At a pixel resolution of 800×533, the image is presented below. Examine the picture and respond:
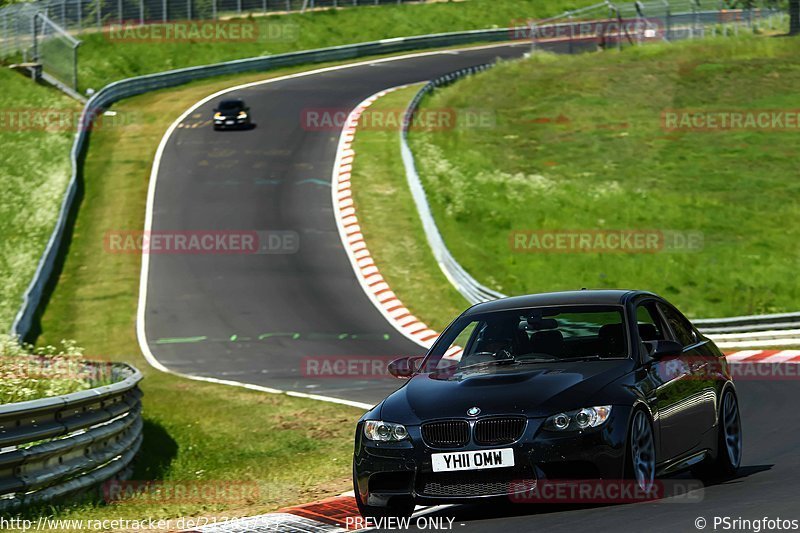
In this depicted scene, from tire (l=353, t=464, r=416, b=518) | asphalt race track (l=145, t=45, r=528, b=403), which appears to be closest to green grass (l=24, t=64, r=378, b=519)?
asphalt race track (l=145, t=45, r=528, b=403)

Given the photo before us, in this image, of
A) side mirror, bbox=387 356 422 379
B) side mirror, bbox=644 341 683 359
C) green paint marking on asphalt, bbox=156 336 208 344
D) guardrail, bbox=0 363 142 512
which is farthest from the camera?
green paint marking on asphalt, bbox=156 336 208 344

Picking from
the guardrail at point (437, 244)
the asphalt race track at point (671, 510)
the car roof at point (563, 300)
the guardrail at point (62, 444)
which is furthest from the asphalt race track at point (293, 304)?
the guardrail at point (62, 444)

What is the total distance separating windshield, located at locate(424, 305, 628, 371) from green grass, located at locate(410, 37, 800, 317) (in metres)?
19.9

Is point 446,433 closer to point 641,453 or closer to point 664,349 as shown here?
point 641,453

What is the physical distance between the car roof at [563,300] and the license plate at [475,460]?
1716mm

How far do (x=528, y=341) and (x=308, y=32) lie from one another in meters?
58.8

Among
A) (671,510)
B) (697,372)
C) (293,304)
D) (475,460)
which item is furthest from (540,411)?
(293,304)

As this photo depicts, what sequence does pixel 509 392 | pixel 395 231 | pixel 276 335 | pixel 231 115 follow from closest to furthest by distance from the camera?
pixel 509 392
pixel 276 335
pixel 395 231
pixel 231 115

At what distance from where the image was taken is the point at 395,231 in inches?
1334

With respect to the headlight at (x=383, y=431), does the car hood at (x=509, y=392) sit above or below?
above

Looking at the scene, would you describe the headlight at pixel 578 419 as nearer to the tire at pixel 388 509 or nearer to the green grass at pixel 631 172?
the tire at pixel 388 509

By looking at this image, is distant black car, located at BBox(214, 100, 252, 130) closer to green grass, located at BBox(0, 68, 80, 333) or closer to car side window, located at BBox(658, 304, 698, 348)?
green grass, located at BBox(0, 68, 80, 333)

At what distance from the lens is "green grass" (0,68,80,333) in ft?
103

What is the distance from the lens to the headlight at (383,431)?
8508 millimetres
